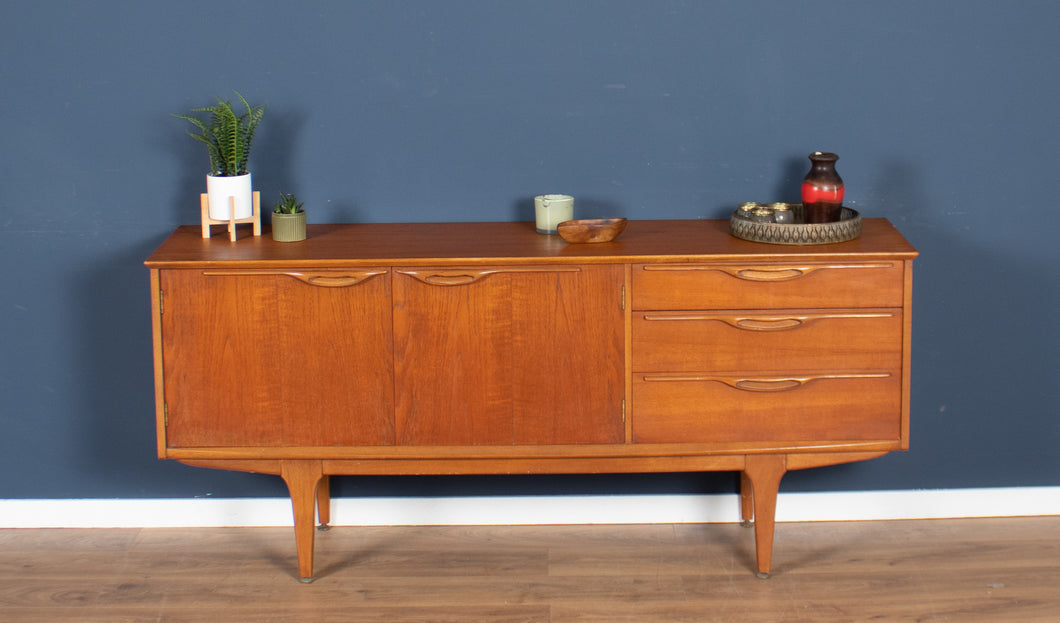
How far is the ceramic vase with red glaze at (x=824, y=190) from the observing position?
304 centimetres

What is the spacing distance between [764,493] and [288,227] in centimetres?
131

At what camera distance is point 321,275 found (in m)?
2.87

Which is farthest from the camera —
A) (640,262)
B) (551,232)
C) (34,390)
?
(34,390)

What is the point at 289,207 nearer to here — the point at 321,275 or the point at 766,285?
the point at 321,275

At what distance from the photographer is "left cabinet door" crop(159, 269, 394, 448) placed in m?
2.88

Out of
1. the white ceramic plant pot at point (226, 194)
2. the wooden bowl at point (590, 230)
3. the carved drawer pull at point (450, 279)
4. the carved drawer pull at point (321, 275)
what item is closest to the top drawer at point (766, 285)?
the wooden bowl at point (590, 230)

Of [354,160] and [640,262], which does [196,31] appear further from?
[640,262]

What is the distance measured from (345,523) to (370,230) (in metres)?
0.84

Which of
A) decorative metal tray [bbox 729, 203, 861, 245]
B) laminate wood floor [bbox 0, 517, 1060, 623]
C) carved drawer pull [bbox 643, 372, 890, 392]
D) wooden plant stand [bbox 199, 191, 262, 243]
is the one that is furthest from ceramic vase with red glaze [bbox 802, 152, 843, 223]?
wooden plant stand [bbox 199, 191, 262, 243]

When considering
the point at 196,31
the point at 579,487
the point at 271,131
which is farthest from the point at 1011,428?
the point at 196,31

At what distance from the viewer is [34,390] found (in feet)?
11.0

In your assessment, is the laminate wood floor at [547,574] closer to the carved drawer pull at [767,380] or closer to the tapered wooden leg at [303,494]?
the tapered wooden leg at [303,494]

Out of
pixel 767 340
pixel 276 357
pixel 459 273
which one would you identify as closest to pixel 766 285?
pixel 767 340

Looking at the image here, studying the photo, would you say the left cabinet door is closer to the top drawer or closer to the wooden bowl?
the wooden bowl
